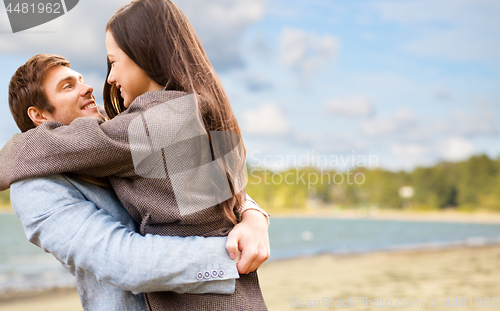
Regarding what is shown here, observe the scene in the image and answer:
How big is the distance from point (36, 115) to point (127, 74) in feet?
1.44

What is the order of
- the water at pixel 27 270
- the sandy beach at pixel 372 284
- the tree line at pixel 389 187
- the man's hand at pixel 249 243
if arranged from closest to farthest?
the man's hand at pixel 249 243 → the sandy beach at pixel 372 284 → the water at pixel 27 270 → the tree line at pixel 389 187

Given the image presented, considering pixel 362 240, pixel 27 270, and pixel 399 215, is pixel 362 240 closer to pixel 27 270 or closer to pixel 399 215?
pixel 27 270

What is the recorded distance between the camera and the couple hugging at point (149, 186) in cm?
109

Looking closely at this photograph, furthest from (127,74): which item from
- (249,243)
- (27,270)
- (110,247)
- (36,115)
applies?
(27,270)

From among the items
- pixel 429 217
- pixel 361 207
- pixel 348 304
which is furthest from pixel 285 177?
pixel 348 304

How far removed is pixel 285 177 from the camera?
43.2 m

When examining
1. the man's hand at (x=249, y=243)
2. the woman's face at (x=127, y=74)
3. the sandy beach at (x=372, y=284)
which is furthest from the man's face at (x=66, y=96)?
the sandy beach at (x=372, y=284)

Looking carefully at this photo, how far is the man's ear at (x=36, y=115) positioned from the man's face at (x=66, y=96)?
2 cm

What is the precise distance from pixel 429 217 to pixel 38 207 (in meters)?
50.1

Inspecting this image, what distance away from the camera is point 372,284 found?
8453mm

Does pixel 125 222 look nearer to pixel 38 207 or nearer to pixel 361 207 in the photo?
pixel 38 207

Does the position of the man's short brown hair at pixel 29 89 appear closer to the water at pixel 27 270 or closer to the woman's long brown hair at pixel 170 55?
the woman's long brown hair at pixel 170 55

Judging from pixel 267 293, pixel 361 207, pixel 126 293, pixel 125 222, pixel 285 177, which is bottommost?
pixel 361 207

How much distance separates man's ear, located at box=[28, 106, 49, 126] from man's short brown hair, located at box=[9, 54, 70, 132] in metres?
0.01
